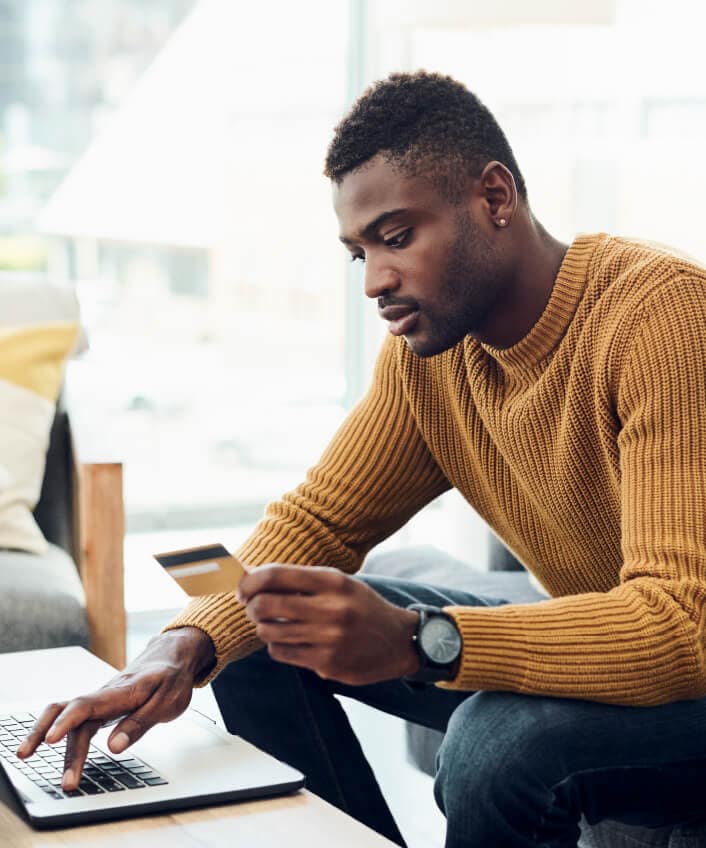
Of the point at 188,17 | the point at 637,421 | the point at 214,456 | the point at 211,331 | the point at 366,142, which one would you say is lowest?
the point at 214,456

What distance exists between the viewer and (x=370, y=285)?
142 cm

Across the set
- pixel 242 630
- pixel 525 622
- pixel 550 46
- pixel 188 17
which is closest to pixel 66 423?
pixel 242 630

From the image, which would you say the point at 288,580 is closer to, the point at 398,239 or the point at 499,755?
the point at 499,755

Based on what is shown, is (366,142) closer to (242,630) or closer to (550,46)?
(242,630)

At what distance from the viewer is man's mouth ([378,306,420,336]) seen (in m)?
1.43

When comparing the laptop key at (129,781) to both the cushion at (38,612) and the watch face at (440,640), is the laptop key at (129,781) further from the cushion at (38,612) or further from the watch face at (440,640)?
the cushion at (38,612)

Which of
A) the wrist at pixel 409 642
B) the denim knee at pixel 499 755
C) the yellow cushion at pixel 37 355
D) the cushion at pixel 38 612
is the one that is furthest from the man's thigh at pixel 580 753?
the yellow cushion at pixel 37 355

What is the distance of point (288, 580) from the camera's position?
1.08m

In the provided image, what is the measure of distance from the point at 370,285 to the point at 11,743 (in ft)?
1.89

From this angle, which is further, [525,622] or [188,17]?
[188,17]

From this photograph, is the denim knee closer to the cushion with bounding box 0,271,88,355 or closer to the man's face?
the man's face

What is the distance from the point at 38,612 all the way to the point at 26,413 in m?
0.48

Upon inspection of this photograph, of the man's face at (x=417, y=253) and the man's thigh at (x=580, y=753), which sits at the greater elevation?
the man's face at (x=417, y=253)

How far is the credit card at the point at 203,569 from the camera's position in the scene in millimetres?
1045
